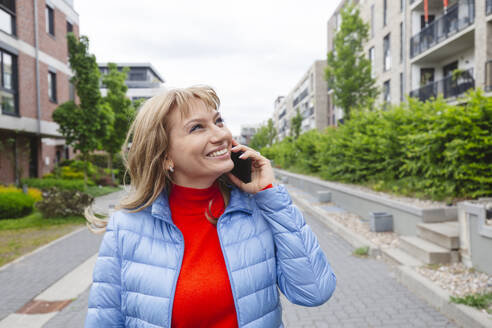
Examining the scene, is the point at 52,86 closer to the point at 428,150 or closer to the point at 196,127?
the point at 428,150

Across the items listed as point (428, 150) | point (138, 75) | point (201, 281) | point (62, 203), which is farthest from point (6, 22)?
point (138, 75)

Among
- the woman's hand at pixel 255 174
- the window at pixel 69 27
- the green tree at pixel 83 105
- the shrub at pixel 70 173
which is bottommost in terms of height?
the shrub at pixel 70 173

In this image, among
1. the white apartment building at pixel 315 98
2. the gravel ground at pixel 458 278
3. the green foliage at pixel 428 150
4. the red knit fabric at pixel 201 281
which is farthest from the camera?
the white apartment building at pixel 315 98

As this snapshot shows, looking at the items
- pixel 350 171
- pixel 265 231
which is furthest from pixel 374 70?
pixel 265 231

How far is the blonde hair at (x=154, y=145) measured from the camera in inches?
69.6

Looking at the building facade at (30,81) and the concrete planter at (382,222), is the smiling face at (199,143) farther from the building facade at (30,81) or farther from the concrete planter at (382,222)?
the building facade at (30,81)

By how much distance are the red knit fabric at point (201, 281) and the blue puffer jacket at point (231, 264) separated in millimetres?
44

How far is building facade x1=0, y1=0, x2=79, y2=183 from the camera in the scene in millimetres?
16328

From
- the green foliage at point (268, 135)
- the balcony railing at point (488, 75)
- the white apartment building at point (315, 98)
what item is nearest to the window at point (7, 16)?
the balcony railing at point (488, 75)

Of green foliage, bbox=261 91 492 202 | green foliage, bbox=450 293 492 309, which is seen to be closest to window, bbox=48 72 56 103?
green foliage, bbox=261 91 492 202

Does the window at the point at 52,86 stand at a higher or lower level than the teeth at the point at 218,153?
higher

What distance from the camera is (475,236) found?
5.23m

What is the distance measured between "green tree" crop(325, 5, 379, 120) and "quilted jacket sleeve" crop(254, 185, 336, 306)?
752 inches

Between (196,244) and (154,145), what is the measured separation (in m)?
0.54
